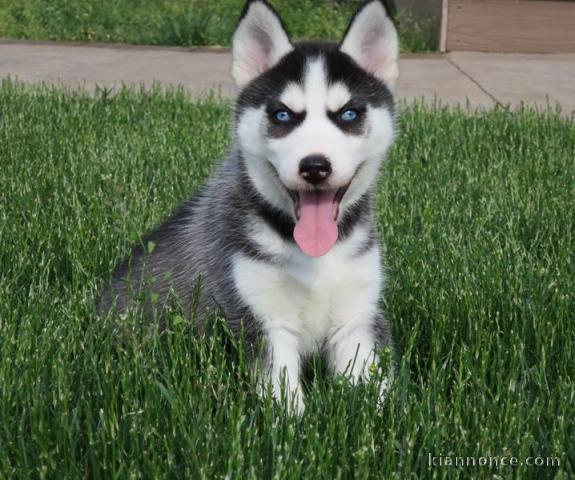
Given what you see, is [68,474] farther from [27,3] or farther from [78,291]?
[27,3]

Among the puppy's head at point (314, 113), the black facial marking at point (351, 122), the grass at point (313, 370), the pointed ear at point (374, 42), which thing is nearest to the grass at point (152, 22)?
the grass at point (313, 370)

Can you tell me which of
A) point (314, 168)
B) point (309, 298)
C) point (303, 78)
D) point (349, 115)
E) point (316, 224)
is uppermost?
point (303, 78)

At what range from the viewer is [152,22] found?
12414 millimetres

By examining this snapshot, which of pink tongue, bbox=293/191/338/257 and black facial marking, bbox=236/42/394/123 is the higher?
black facial marking, bbox=236/42/394/123

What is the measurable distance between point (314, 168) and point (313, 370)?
81 cm

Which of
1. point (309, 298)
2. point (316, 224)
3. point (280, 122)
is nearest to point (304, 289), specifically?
point (309, 298)

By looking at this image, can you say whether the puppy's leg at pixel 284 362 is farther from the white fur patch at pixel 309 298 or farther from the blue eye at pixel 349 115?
the blue eye at pixel 349 115

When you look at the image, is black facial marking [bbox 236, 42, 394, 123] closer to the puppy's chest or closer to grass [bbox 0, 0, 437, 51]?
the puppy's chest

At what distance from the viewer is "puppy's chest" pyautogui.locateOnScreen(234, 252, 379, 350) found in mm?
3141

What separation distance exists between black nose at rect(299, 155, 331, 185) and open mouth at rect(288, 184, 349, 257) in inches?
7.7

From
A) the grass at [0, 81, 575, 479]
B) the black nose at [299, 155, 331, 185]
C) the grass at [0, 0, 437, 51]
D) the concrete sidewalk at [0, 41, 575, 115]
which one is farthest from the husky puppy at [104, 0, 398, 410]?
the grass at [0, 0, 437, 51]

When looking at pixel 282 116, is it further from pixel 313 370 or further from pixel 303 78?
pixel 313 370

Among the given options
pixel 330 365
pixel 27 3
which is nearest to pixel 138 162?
pixel 330 365

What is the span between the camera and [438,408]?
9.05 ft
